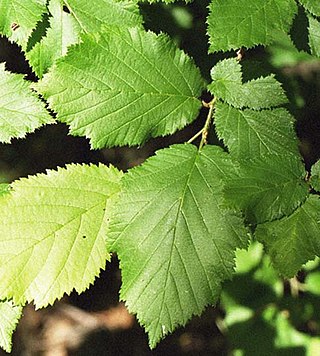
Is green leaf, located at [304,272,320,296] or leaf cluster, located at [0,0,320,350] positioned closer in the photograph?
leaf cluster, located at [0,0,320,350]

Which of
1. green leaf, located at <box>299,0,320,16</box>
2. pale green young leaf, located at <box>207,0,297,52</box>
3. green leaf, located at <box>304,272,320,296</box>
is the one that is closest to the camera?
pale green young leaf, located at <box>207,0,297,52</box>

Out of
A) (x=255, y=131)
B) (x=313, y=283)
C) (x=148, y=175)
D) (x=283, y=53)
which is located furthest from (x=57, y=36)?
(x=313, y=283)

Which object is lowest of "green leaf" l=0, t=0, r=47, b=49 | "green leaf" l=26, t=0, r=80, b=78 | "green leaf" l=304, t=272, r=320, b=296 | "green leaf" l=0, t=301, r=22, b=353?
"green leaf" l=304, t=272, r=320, b=296

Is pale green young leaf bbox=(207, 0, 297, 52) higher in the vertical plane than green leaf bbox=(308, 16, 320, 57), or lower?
higher

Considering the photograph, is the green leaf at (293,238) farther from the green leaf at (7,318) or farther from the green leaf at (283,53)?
the green leaf at (283,53)

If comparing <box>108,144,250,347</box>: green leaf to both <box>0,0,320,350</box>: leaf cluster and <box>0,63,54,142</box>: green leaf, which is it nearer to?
<box>0,0,320,350</box>: leaf cluster

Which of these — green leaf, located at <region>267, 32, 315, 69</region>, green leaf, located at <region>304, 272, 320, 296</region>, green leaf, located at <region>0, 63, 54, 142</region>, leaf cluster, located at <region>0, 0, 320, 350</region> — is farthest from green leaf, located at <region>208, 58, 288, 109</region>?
green leaf, located at <region>304, 272, 320, 296</region>

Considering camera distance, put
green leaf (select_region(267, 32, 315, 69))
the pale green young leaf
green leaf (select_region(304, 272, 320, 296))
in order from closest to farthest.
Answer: the pale green young leaf
green leaf (select_region(267, 32, 315, 69))
green leaf (select_region(304, 272, 320, 296))

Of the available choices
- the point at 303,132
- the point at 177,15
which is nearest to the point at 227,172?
the point at 177,15
